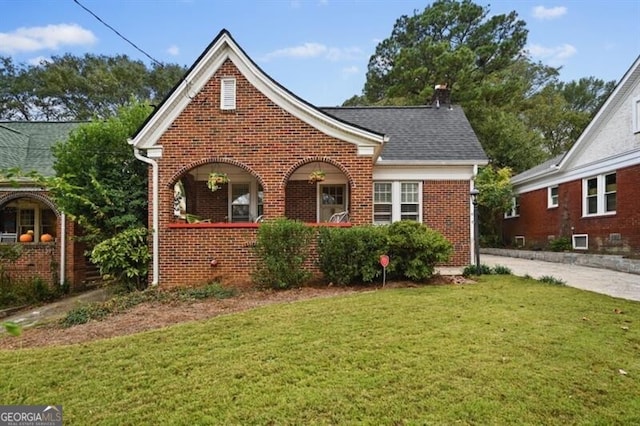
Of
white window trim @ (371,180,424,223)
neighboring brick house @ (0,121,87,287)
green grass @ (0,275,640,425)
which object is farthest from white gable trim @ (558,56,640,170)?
neighboring brick house @ (0,121,87,287)

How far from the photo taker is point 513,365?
3791 mm

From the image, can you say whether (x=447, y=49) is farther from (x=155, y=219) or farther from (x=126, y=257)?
(x=126, y=257)

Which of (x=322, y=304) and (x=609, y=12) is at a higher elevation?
(x=609, y=12)

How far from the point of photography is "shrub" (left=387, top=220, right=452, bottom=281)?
26.3ft

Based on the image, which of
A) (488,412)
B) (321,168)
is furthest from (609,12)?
(488,412)

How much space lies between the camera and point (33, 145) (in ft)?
46.1

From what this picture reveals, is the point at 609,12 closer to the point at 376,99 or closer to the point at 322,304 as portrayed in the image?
the point at 322,304

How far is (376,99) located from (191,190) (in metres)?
23.9

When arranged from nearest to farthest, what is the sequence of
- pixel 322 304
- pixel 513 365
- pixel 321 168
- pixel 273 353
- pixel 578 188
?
pixel 513 365
pixel 273 353
pixel 322 304
pixel 321 168
pixel 578 188

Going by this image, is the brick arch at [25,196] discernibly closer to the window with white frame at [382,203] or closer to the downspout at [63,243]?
the downspout at [63,243]

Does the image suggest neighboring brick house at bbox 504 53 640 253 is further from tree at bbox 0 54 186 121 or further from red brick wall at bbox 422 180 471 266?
tree at bbox 0 54 186 121

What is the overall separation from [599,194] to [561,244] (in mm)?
2564

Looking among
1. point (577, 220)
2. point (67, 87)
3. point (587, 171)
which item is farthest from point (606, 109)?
point (67, 87)

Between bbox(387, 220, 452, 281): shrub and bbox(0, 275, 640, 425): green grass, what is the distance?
89.8 inches
